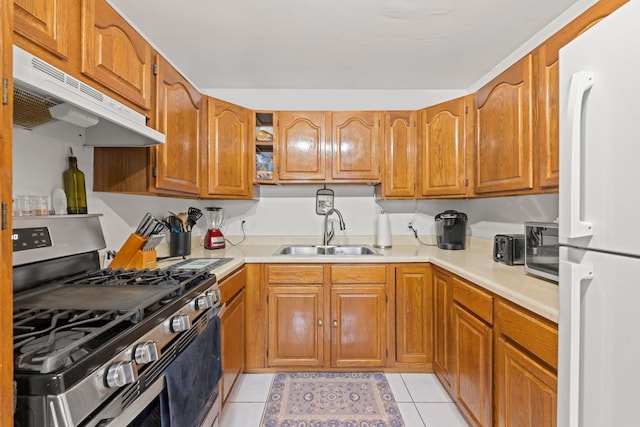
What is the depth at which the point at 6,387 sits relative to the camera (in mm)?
470

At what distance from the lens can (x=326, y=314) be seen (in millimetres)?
2166

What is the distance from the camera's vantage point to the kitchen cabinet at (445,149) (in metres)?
2.21

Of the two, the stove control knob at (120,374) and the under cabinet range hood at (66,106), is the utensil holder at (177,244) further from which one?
the stove control knob at (120,374)

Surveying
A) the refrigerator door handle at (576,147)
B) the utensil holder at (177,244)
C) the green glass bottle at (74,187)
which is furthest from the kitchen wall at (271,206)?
the refrigerator door handle at (576,147)

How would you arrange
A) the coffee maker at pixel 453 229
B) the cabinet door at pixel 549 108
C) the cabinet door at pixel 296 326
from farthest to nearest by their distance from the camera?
the coffee maker at pixel 453 229 → the cabinet door at pixel 296 326 → the cabinet door at pixel 549 108

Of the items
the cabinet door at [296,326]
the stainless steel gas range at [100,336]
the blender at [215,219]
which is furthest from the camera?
the blender at [215,219]

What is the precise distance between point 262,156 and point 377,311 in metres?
1.55

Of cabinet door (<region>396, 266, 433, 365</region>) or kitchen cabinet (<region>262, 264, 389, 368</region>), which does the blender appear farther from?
cabinet door (<region>396, 266, 433, 365</region>)

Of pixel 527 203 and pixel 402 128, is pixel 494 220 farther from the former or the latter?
pixel 402 128

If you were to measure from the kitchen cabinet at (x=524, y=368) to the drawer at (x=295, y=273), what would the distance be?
3.79 ft

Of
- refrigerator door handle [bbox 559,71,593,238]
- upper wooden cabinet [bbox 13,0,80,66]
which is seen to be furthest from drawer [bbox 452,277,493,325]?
upper wooden cabinet [bbox 13,0,80,66]

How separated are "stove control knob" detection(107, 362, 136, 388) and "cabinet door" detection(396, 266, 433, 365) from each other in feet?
5.80

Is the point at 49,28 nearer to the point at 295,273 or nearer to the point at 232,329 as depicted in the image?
the point at 232,329

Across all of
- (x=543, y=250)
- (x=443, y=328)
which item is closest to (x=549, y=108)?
(x=543, y=250)
